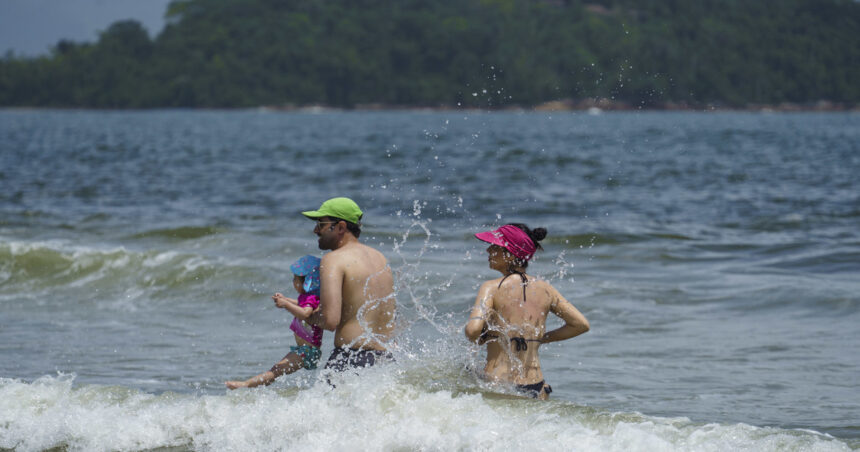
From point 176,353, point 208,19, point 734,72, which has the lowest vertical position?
point 176,353

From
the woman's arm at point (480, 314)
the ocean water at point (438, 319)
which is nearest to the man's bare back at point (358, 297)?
the ocean water at point (438, 319)

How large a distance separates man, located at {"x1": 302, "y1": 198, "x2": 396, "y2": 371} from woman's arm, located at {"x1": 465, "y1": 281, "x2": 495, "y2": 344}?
0.60 m

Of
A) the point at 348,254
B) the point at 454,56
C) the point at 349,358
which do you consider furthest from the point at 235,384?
the point at 454,56

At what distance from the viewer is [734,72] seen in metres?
85.6

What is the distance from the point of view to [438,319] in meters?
11.0

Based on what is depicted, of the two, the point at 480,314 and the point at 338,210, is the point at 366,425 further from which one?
the point at 338,210

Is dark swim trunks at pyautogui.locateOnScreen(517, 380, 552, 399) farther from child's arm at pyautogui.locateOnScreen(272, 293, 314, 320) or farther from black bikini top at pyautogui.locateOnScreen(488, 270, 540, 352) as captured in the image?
child's arm at pyautogui.locateOnScreen(272, 293, 314, 320)

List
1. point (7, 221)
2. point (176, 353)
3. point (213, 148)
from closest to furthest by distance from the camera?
1. point (176, 353)
2. point (7, 221)
3. point (213, 148)

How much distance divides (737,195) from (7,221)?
54.9 ft

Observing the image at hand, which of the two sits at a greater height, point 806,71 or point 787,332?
point 806,71

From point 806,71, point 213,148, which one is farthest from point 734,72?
point 213,148

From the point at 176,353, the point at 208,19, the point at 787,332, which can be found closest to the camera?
the point at 176,353

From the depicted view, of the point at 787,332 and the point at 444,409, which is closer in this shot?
the point at 444,409

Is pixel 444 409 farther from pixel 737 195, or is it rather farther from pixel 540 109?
pixel 540 109
